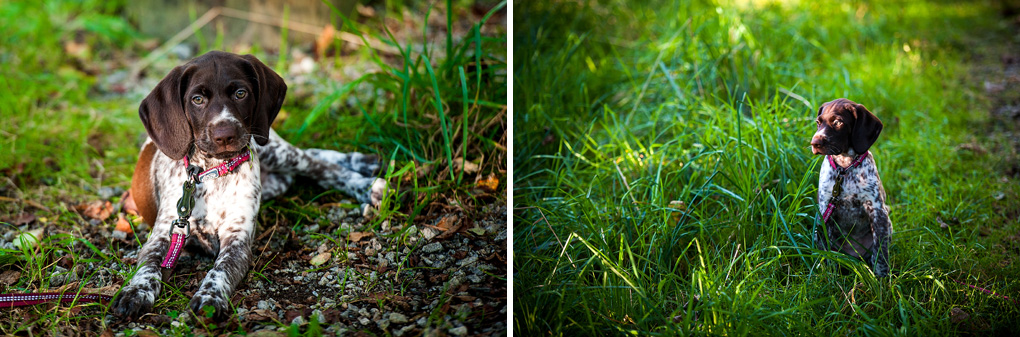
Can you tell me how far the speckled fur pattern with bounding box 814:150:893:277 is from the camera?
2.58 metres

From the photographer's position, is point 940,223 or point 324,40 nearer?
point 940,223

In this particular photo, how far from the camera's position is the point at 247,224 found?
9.85 feet

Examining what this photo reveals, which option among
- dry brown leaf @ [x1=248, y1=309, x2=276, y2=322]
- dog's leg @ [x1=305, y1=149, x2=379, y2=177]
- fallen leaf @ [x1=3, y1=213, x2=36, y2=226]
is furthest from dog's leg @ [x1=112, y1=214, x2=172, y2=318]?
fallen leaf @ [x1=3, y1=213, x2=36, y2=226]

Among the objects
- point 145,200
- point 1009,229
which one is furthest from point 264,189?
point 1009,229

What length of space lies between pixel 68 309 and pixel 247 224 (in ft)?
2.24

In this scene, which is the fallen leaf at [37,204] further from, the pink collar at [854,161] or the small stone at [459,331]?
the pink collar at [854,161]

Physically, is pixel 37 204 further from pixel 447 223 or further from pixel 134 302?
pixel 447 223

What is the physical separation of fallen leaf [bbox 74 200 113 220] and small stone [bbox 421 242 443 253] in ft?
5.54

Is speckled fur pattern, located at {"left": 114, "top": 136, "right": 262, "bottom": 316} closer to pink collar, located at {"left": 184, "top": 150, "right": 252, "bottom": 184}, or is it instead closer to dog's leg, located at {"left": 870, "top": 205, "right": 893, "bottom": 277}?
pink collar, located at {"left": 184, "top": 150, "right": 252, "bottom": 184}

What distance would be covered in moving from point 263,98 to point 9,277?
135 cm

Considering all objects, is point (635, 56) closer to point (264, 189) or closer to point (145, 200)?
point (264, 189)

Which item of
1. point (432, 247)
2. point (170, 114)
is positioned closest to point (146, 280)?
point (170, 114)

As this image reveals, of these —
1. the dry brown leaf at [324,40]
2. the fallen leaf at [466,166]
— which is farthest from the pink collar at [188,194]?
the dry brown leaf at [324,40]

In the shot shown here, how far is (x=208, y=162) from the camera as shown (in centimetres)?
292
